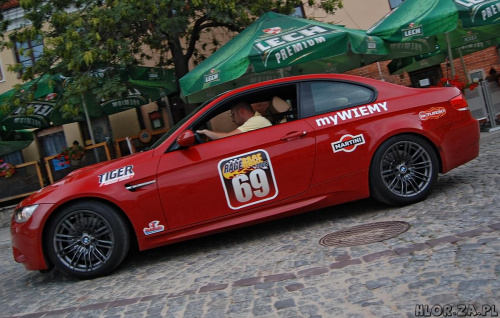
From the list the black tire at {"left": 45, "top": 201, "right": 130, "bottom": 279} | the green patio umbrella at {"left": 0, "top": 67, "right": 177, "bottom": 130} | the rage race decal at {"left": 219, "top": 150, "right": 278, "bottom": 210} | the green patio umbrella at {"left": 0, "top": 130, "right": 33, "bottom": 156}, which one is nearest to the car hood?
the black tire at {"left": 45, "top": 201, "right": 130, "bottom": 279}

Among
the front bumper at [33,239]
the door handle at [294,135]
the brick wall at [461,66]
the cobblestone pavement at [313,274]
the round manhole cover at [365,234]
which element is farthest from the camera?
the brick wall at [461,66]

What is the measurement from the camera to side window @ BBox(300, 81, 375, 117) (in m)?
4.69

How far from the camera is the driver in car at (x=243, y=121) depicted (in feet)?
15.0

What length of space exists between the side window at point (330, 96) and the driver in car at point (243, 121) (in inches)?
18.7

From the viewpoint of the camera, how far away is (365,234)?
408cm

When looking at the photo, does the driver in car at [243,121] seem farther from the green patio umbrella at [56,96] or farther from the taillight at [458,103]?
the green patio umbrella at [56,96]

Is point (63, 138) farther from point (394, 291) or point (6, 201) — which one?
point (394, 291)

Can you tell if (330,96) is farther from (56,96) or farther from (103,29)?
(56,96)

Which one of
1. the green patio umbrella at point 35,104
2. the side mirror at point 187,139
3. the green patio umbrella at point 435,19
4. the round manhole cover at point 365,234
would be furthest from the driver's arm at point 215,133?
the green patio umbrella at point 35,104

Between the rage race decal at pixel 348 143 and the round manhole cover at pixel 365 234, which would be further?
the rage race decal at pixel 348 143

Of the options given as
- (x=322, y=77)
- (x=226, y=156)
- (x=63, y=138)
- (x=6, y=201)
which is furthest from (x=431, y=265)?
(x=63, y=138)

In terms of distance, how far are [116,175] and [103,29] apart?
615cm

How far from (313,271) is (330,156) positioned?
4.80 ft

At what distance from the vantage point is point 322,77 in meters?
4.80
